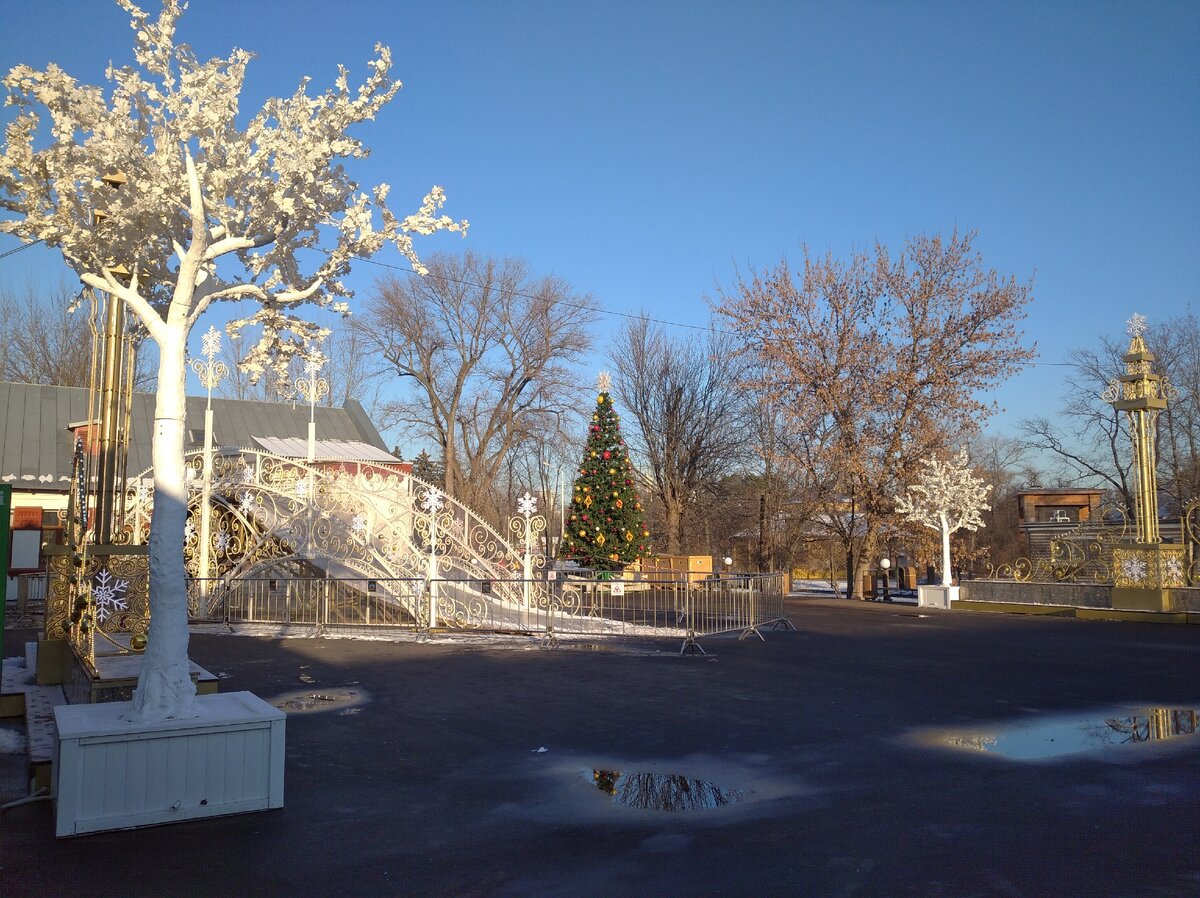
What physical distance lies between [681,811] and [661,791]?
533mm

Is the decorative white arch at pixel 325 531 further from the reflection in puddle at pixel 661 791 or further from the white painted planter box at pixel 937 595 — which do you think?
the white painted planter box at pixel 937 595

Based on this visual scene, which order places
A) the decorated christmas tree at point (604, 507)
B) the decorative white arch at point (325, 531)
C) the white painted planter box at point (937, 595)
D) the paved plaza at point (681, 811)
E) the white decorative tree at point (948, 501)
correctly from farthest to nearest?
the decorated christmas tree at point (604, 507) → the white decorative tree at point (948, 501) → the white painted planter box at point (937, 595) → the decorative white arch at point (325, 531) → the paved plaza at point (681, 811)

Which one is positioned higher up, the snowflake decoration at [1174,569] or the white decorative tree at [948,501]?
the white decorative tree at [948,501]

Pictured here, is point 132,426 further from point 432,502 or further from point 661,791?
point 661,791

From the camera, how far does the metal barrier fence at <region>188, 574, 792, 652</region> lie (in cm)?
1702

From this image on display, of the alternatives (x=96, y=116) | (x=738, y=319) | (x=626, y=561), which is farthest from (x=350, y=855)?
(x=738, y=319)

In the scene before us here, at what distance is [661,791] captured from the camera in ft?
22.2

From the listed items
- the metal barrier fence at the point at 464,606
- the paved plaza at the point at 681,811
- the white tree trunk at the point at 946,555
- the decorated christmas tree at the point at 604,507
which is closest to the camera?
the paved plaza at the point at 681,811

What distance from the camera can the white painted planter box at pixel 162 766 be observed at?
5652 millimetres

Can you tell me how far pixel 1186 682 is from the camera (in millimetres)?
11531

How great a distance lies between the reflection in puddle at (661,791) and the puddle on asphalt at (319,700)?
13.5ft

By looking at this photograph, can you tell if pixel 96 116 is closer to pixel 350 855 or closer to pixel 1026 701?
pixel 350 855

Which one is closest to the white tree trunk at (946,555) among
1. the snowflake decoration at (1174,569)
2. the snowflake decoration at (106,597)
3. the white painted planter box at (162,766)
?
the snowflake decoration at (1174,569)

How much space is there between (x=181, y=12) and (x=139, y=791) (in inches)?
213
